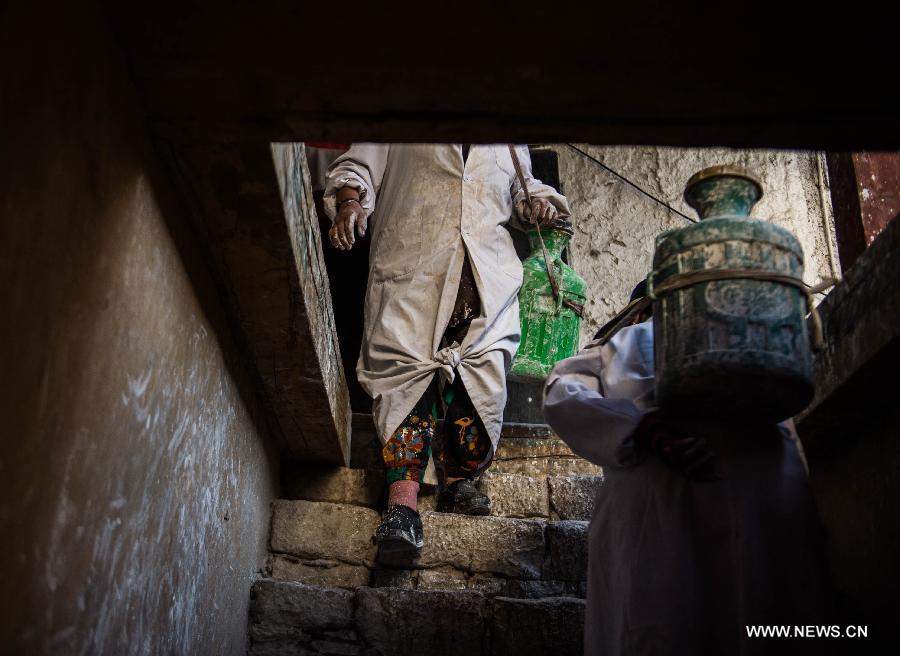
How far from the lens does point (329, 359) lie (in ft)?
10.3

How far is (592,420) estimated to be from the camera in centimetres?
246

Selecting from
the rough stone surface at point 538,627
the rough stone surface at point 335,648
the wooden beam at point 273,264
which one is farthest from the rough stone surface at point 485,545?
the wooden beam at point 273,264

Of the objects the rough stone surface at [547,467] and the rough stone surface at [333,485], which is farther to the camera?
the rough stone surface at [547,467]

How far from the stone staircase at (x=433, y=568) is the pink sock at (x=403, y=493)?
115 millimetres

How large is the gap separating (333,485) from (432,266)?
101 centimetres

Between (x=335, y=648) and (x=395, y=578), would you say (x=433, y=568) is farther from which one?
(x=335, y=648)

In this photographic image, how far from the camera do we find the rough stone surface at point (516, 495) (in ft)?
12.4

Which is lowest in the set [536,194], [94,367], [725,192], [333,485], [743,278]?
[94,367]

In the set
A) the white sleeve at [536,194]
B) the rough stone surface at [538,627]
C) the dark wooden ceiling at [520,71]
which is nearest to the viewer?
the dark wooden ceiling at [520,71]

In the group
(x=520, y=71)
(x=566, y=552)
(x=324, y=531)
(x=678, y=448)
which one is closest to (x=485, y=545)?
(x=566, y=552)

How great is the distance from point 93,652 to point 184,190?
103cm

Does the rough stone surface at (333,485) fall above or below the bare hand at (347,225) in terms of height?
below

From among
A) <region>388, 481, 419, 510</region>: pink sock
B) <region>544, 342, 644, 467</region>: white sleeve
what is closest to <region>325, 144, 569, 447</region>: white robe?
<region>388, 481, 419, 510</region>: pink sock

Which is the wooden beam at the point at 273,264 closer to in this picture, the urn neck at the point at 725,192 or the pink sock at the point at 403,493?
the pink sock at the point at 403,493
